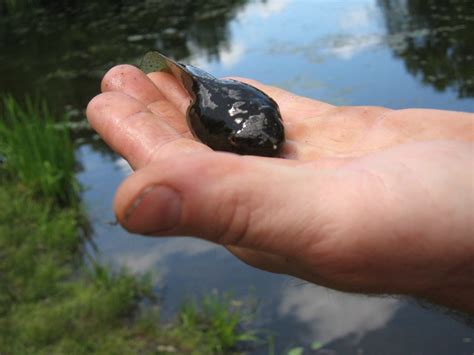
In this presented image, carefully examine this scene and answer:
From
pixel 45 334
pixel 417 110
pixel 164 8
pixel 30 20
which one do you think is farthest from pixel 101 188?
pixel 30 20

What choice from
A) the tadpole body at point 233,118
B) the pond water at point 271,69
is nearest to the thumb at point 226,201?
the tadpole body at point 233,118

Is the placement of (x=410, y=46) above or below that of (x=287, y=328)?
above

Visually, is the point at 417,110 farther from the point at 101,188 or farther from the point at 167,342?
the point at 101,188

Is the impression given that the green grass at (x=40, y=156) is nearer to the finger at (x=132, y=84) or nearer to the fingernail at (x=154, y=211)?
the finger at (x=132, y=84)

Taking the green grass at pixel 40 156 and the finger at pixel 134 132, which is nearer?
the finger at pixel 134 132

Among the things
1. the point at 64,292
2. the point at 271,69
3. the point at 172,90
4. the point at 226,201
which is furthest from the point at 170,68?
the point at 271,69

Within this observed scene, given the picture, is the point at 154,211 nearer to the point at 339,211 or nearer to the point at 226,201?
the point at 226,201
